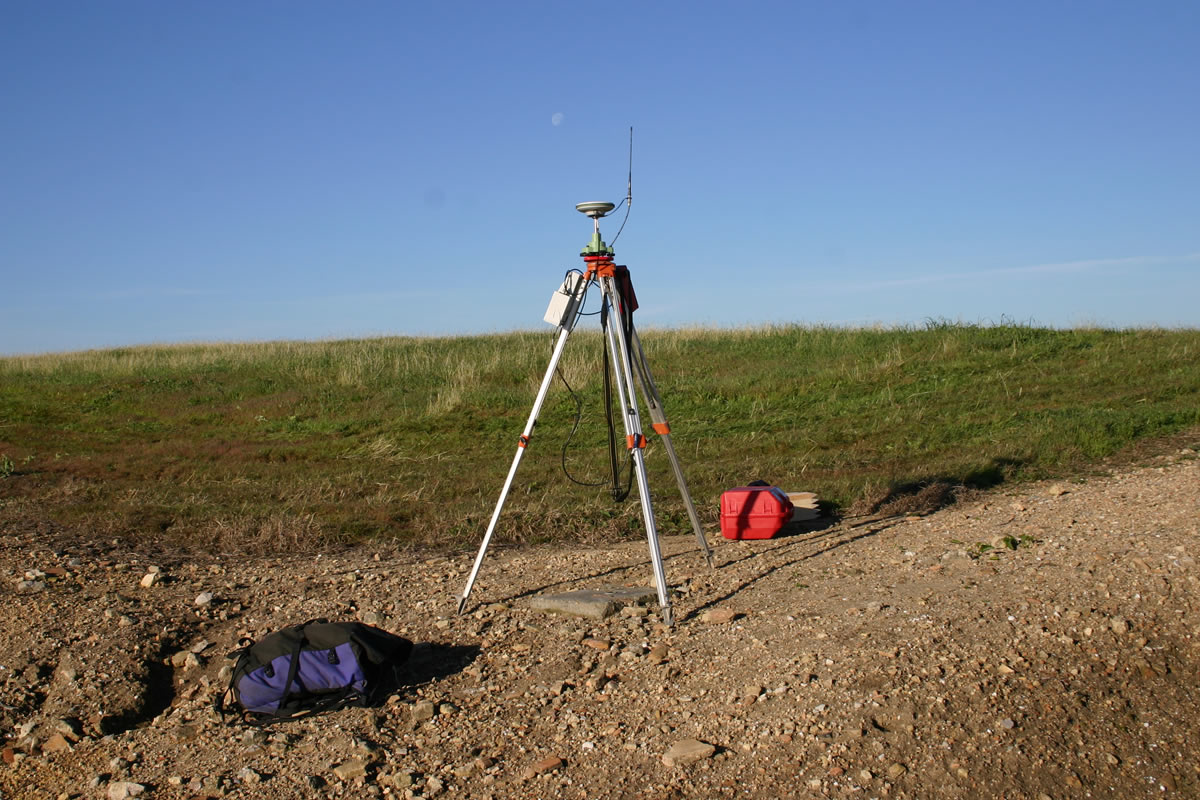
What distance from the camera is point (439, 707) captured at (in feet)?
13.0

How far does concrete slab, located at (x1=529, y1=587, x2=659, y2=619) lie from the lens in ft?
16.2

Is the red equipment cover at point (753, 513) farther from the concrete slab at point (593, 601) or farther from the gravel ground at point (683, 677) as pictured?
the concrete slab at point (593, 601)

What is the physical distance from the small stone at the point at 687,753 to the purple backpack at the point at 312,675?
4.40 feet

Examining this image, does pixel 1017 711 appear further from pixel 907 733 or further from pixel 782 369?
pixel 782 369

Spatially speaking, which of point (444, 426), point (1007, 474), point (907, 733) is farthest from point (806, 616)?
point (444, 426)

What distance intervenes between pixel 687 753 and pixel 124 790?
2034 mm

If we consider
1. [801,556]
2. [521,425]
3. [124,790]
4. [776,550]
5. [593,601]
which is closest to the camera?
[124,790]

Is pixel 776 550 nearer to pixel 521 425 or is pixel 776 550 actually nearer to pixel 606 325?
pixel 606 325

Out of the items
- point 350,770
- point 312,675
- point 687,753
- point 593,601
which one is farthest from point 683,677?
point 312,675

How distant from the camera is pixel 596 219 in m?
5.07

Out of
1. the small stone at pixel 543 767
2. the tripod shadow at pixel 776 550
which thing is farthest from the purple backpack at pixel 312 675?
the tripod shadow at pixel 776 550

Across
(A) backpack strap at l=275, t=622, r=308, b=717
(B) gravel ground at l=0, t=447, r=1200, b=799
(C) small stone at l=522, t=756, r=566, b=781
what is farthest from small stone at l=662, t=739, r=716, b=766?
(A) backpack strap at l=275, t=622, r=308, b=717

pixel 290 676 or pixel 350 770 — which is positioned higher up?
pixel 290 676

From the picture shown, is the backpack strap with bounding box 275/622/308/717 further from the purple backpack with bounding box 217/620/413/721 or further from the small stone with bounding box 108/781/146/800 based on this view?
the small stone with bounding box 108/781/146/800
